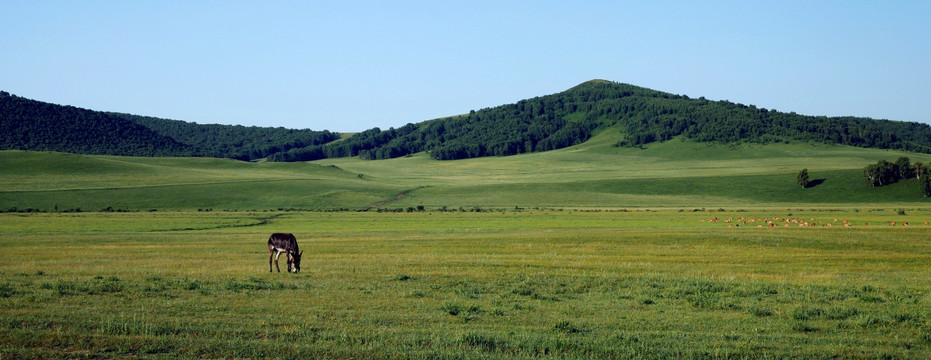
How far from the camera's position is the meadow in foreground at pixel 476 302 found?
11883mm

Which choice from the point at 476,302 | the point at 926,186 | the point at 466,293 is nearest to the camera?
the point at 476,302

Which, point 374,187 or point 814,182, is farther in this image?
point 374,187

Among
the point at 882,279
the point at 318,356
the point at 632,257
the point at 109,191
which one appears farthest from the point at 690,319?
the point at 109,191

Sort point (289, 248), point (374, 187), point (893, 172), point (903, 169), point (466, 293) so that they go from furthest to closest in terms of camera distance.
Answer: point (374, 187), point (893, 172), point (903, 169), point (289, 248), point (466, 293)

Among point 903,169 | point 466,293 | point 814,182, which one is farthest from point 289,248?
point 903,169

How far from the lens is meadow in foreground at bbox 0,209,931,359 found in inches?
468

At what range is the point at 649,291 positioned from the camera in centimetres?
1897

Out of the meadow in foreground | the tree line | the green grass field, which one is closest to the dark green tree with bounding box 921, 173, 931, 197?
the tree line

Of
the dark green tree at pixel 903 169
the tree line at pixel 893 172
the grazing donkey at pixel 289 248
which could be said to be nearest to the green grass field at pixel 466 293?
the grazing donkey at pixel 289 248

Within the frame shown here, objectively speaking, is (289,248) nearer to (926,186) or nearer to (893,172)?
(926,186)

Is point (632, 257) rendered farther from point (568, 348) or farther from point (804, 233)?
point (568, 348)

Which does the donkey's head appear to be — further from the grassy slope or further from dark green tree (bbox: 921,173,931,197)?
dark green tree (bbox: 921,173,931,197)

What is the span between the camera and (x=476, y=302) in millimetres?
17188

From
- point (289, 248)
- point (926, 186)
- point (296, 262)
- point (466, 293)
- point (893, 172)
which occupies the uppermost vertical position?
point (289, 248)
